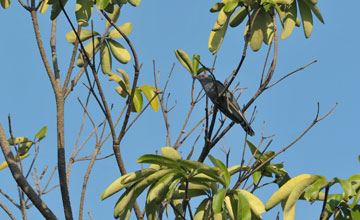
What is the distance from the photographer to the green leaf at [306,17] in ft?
13.4

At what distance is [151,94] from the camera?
4340mm

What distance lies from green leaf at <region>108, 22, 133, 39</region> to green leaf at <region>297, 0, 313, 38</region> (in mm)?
1506

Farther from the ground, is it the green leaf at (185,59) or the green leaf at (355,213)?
the green leaf at (185,59)

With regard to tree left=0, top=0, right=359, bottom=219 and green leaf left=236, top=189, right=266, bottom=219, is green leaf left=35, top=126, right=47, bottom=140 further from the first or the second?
green leaf left=236, top=189, right=266, bottom=219

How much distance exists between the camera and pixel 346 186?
3006 millimetres

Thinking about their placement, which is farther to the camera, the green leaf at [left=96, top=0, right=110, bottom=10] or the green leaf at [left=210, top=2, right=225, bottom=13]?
the green leaf at [left=210, top=2, right=225, bottom=13]

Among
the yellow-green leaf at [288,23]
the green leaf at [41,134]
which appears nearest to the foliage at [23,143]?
the green leaf at [41,134]

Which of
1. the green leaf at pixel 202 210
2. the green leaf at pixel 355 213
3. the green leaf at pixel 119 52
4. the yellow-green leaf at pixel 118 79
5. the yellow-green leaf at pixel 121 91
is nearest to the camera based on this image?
the green leaf at pixel 355 213

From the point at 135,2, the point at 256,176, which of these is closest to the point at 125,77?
the point at 135,2

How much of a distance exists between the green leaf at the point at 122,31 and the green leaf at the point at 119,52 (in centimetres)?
6

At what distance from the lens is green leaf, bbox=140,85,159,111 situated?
170 inches

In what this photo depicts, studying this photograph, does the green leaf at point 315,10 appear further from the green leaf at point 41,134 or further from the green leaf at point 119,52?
the green leaf at point 41,134

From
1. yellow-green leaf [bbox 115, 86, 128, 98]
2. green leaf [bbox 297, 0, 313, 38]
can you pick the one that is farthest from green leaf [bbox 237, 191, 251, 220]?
yellow-green leaf [bbox 115, 86, 128, 98]

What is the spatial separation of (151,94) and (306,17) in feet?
4.86
